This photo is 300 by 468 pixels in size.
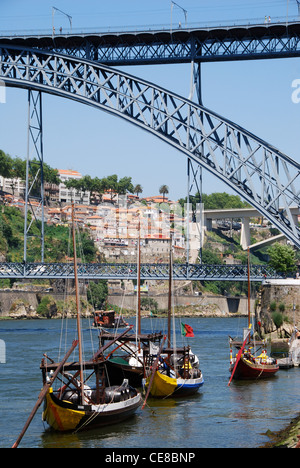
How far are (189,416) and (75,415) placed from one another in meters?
5.02

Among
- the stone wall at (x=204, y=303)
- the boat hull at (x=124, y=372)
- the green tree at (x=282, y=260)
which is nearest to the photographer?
the boat hull at (x=124, y=372)

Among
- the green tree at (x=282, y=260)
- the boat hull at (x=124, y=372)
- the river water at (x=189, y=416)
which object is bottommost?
the river water at (x=189, y=416)

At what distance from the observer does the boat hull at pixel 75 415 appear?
26531 millimetres

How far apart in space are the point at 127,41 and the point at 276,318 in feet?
61.4

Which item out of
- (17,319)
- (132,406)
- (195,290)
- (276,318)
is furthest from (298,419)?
(195,290)

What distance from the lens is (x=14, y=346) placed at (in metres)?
55.0

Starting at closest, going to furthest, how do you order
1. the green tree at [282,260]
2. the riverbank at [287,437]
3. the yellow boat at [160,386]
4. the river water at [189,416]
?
the riverbank at [287,437]
the river water at [189,416]
the yellow boat at [160,386]
the green tree at [282,260]

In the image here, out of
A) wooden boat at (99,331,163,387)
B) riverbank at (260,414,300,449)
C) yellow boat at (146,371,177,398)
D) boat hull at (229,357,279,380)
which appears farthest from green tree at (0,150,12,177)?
riverbank at (260,414,300,449)

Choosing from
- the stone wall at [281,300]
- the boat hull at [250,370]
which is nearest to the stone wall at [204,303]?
the stone wall at [281,300]

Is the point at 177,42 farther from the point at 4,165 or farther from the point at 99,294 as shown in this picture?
the point at 4,165

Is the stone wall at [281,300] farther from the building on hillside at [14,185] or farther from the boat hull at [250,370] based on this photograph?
the building on hillside at [14,185]

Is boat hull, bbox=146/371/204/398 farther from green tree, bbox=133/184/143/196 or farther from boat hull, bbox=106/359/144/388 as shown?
green tree, bbox=133/184/143/196

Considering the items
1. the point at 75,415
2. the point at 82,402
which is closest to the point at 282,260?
the point at 82,402

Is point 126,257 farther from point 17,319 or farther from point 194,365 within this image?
Result: point 194,365
